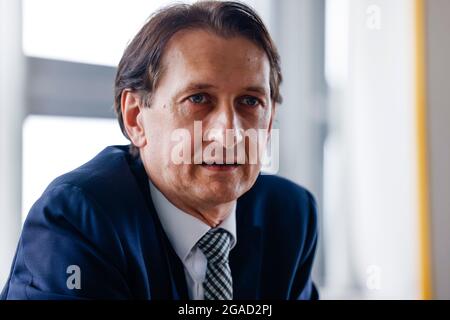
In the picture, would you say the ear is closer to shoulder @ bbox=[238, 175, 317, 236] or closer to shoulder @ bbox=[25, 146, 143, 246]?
shoulder @ bbox=[25, 146, 143, 246]

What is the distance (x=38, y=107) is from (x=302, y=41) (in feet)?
1.75

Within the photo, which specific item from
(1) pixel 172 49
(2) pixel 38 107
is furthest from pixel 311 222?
(2) pixel 38 107

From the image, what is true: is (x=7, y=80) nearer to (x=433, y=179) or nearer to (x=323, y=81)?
(x=323, y=81)

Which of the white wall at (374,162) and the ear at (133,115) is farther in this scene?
the white wall at (374,162)

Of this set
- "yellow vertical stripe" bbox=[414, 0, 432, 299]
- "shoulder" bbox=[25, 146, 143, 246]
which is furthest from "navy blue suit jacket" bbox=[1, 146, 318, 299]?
"yellow vertical stripe" bbox=[414, 0, 432, 299]

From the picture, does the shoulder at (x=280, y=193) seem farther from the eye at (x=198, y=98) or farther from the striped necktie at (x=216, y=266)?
the eye at (x=198, y=98)

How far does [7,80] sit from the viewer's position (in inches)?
37.2

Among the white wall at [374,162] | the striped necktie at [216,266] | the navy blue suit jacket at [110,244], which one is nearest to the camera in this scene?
the navy blue suit jacket at [110,244]

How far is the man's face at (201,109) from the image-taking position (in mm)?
949

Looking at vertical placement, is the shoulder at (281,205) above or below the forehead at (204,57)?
below

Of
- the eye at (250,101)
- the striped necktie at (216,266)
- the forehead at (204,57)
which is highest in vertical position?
the forehead at (204,57)

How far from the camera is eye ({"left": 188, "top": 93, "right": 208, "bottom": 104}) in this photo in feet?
3.12

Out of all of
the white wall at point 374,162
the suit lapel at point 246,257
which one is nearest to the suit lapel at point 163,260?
the suit lapel at point 246,257
